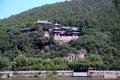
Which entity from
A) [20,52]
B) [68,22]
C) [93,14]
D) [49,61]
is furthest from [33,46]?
[93,14]

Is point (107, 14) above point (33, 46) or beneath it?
above

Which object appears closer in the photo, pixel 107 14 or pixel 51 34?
pixel 51 34

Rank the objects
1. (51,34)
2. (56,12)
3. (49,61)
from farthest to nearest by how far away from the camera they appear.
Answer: (56,12) < (51,34) < (49,61)

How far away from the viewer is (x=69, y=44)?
2584 inches

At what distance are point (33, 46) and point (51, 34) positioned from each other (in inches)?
170

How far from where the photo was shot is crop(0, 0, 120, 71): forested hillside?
56.5 m

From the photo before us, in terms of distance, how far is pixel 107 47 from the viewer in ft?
208

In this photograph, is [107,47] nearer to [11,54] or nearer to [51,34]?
[51,34]

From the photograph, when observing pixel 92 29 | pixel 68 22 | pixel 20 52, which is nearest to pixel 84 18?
pixel 68 22

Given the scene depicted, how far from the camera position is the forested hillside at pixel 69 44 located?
5650cm

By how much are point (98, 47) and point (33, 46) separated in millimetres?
10491

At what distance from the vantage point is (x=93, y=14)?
80.9 m

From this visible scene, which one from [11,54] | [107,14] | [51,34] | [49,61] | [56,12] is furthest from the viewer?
[56,12]

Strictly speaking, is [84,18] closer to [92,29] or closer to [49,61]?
[92,29]
